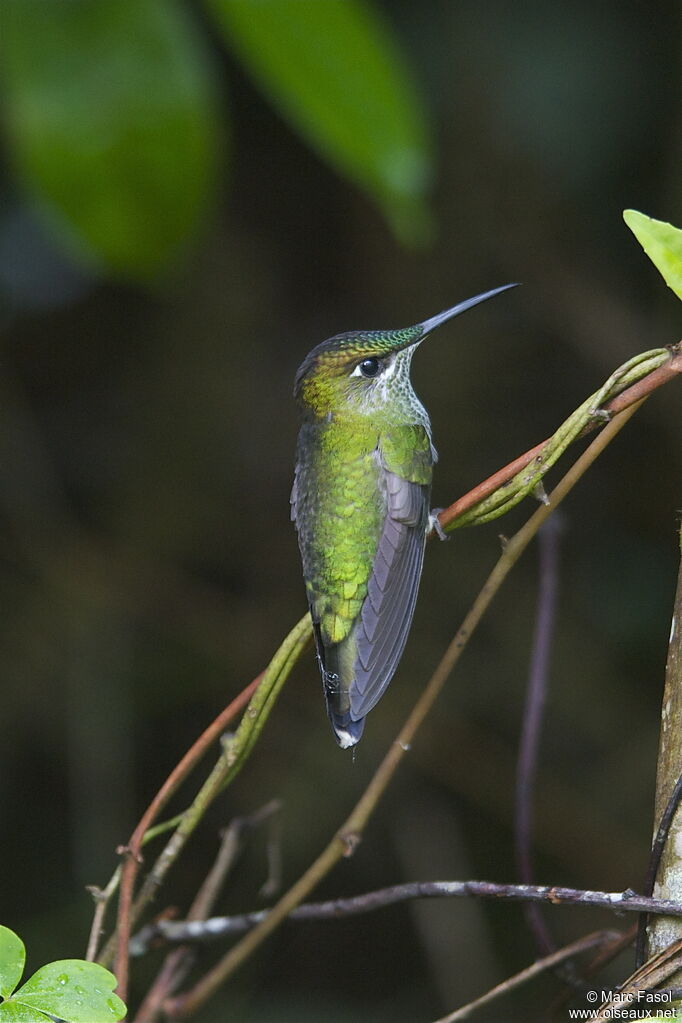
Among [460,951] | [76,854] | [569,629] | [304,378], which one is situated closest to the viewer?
[304,378]

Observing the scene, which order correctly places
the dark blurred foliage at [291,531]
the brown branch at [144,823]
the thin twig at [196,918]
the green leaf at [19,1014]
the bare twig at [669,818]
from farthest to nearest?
the dark blurred foliage at [291,531] → the thin twig at [196,918] → the brown branch at [144,823] → the bare twig at [669,818] → the green leaf at [19,1014]

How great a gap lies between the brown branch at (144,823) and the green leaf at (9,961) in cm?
29

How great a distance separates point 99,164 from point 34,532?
185 centimetres

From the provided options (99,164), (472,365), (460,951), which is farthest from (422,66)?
(460,951)

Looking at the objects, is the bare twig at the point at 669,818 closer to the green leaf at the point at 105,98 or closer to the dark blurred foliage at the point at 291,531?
the green leaf at the point at 105,98

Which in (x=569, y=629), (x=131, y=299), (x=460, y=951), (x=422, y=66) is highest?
(x=422, y=66)

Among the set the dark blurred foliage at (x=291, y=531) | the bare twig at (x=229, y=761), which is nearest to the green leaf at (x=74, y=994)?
the bare twig at (x=229, y=761)

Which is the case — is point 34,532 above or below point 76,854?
above

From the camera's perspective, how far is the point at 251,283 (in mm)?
3678

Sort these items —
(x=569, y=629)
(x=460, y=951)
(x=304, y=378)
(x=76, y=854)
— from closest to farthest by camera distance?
(x=304, y=378), (x=460, y=951), (x=76, y=854), (x=569, y=629)

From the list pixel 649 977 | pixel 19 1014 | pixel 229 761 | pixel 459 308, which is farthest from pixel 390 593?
pixel 19 1014

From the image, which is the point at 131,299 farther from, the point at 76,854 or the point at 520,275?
the point at 76,854

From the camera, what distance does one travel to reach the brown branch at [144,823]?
54.6 inches

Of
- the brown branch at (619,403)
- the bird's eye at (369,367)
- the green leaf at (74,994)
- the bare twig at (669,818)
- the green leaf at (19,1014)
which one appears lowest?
the green leaf at (19,1014)
